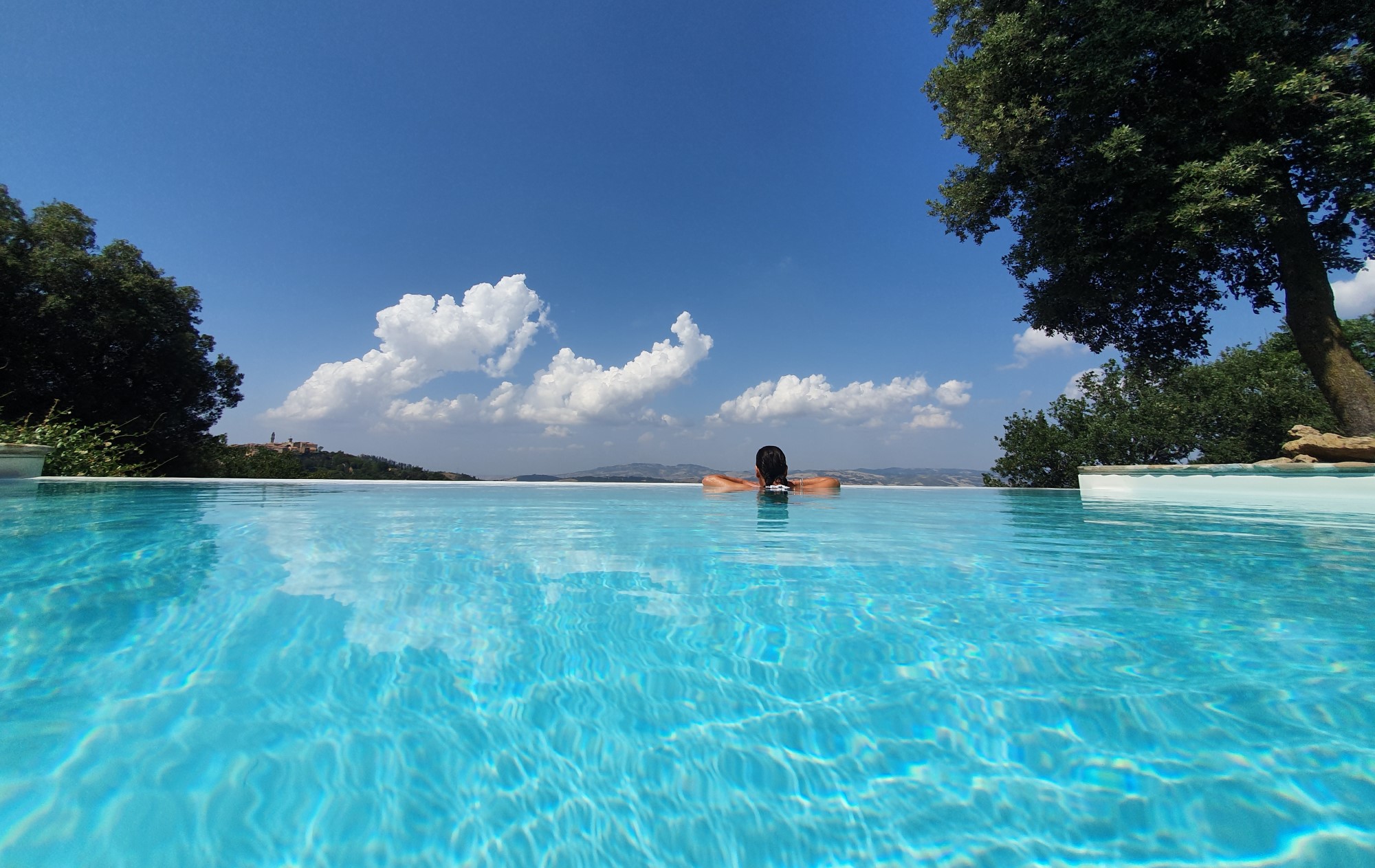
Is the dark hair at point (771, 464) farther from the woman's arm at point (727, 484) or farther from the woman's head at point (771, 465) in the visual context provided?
the woman's arm at point (727, 484)

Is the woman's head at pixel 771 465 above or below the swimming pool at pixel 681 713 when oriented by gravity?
above

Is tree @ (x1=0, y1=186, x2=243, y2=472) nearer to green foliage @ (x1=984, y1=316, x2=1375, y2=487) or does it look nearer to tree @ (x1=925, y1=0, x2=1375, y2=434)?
tree @ (x1=925, y1=0, x2=1375, y2=434)

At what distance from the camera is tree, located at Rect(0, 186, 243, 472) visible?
16172mm

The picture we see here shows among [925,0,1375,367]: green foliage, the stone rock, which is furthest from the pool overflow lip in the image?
[925,0,1375,367]: green foliage

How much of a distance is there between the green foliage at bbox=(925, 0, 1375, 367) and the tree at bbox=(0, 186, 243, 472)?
2287cm

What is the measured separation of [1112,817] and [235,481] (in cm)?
1643

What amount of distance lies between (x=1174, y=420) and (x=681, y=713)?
20.4 m

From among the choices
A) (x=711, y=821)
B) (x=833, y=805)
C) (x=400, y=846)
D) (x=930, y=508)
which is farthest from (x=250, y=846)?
(x=930, y=508)

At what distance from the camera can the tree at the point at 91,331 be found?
16172mm

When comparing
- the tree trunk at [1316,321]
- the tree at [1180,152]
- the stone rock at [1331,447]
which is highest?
the tree at [1180,152]

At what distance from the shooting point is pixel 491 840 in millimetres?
1236

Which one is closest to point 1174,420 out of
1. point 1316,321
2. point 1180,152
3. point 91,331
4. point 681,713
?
point 1316,321

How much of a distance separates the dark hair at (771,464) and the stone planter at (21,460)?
40.1 ft

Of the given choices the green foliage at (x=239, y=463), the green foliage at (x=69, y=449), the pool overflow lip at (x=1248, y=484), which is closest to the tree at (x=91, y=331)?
the green foliage at (x=239, y=463)
